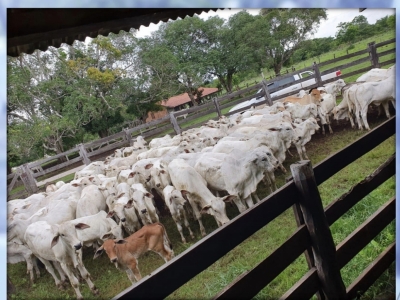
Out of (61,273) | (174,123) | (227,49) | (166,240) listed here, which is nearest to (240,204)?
(166,240)

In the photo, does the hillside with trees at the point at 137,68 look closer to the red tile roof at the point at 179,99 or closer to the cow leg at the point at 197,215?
the red tile roof at the point at 179,99

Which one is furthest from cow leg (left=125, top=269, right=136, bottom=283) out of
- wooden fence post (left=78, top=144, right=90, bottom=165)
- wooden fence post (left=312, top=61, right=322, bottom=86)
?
wooden fence post (left=312, top=61, right=322, bottom=86)

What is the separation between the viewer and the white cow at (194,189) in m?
2.18

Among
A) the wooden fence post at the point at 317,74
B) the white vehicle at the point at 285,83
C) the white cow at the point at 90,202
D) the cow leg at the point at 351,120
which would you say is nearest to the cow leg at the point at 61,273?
the white cow at the point at 90,202

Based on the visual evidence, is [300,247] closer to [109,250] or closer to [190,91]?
[109,250]

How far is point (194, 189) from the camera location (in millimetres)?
2334

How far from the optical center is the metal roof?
162 cm

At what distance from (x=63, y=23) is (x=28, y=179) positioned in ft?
2.49

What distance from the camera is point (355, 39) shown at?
7.97 ft

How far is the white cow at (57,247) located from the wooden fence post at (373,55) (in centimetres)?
215

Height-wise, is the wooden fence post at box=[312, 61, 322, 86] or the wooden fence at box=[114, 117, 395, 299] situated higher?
the wooden fence post at box=[312, 61, 322, 86]

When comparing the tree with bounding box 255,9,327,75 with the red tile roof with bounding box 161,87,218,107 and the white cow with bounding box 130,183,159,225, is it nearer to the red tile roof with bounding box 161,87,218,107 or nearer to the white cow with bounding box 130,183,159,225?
the red tile roof with bounding box 161,87,218,107

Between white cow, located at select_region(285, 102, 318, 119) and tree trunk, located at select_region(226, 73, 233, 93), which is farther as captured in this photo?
white cow, located at select_region(285, 102, 318, 119)

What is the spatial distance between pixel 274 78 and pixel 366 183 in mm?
929
